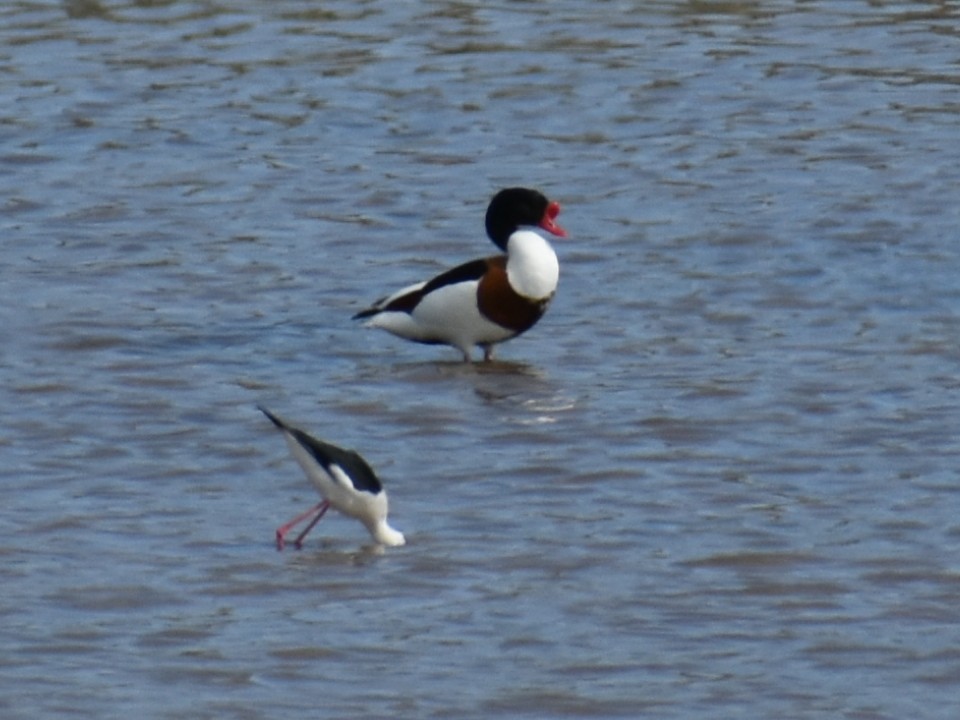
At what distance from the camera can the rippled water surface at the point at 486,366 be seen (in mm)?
8219

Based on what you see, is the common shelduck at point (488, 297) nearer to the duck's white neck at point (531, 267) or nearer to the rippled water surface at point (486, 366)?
the duck's white neck at point (531, 267)

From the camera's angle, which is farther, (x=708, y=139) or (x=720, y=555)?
(x=708, y=139)

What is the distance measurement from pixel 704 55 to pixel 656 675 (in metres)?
13.2

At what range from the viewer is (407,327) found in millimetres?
13039

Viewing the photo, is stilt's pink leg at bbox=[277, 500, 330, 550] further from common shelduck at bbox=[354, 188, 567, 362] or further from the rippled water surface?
common shelduck at bbox=[354, 188, 567, 362]

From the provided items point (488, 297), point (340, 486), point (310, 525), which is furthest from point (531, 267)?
point (340, 486)

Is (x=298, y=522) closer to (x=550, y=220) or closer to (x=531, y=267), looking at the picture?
(x=531, y=267)

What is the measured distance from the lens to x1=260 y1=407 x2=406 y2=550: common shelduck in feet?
30.6

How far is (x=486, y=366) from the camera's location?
13.0m

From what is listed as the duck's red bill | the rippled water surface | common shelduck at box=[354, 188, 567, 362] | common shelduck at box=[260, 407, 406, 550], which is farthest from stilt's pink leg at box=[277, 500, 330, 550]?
the duck's red bill

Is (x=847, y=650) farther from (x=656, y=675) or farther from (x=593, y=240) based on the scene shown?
(x=593, y=240)

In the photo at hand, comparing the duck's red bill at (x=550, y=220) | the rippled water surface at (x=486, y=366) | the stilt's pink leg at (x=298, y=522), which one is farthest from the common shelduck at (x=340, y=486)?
the duck's red bill at (x=550, y=220)

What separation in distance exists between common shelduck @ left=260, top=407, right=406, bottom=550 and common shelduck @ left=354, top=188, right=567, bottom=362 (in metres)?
3.34

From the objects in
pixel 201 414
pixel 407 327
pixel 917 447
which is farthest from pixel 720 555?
pixel 407 327
